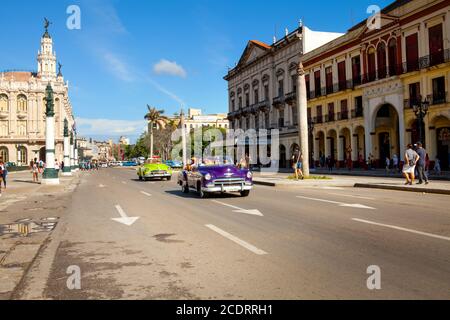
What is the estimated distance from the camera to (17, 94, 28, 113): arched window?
276 ft

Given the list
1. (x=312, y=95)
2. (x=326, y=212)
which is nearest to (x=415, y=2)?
(x=312, y=95)

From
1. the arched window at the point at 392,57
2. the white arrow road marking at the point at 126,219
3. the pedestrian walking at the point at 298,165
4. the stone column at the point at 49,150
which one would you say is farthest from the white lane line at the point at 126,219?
the arched window at the point at 392,57

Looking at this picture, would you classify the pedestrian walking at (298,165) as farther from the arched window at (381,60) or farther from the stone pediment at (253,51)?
the stone pediment at (253,51)

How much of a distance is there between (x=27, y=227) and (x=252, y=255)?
19.5 ft

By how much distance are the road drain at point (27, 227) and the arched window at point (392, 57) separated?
106 ft

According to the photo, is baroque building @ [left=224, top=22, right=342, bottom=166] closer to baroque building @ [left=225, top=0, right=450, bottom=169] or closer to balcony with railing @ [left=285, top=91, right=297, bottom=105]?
balcony with railing @ [left=285, top=91, right=297, bottom=105]

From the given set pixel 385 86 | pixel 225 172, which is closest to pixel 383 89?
pixel 385 86

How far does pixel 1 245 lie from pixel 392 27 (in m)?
35.6

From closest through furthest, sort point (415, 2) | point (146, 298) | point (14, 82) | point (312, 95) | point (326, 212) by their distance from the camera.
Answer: point (146, 298) → point (326, 212) → point (415, 2) → point (312, 95) → point (14, 82)

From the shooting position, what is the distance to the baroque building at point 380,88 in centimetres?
3170

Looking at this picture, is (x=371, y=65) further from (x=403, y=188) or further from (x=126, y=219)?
(x=126, y=219)
